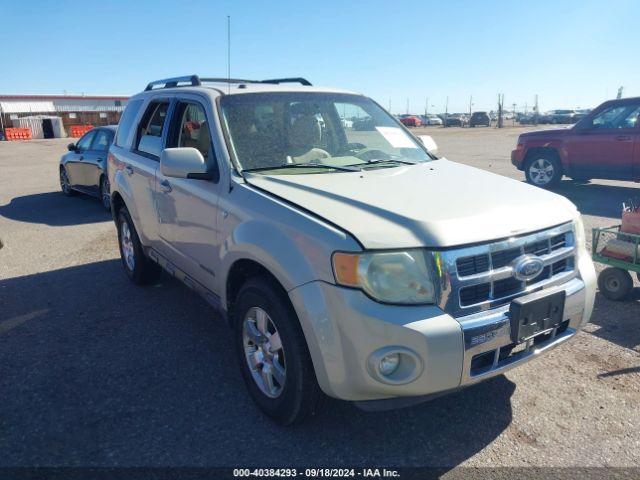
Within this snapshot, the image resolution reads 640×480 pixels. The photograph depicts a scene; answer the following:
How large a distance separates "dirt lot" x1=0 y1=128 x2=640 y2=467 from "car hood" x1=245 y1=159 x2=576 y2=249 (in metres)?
1.12

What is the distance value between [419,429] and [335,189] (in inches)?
55.7

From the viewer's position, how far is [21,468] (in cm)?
269

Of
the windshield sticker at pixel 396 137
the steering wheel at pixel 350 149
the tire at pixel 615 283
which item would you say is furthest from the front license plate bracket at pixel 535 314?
the tire at pixel 615 283

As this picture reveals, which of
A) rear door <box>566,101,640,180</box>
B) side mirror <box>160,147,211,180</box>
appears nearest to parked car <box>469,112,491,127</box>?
rear door <box>566,101,640,180</box>

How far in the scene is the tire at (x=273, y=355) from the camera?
2689 millimetres

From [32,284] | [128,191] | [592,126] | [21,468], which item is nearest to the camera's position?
[21,468]

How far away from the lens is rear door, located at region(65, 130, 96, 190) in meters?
10.2

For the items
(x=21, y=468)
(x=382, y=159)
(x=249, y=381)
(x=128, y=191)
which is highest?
(x=382, y=159)

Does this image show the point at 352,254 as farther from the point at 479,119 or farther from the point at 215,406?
the point at 479,119

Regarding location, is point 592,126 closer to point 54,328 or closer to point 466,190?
point 466,190

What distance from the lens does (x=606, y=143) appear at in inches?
399

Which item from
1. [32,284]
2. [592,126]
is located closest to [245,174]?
[32,284]

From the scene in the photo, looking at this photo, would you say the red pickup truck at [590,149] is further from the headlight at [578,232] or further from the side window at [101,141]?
the side window at [101,141]

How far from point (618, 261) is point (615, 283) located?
26 cm
